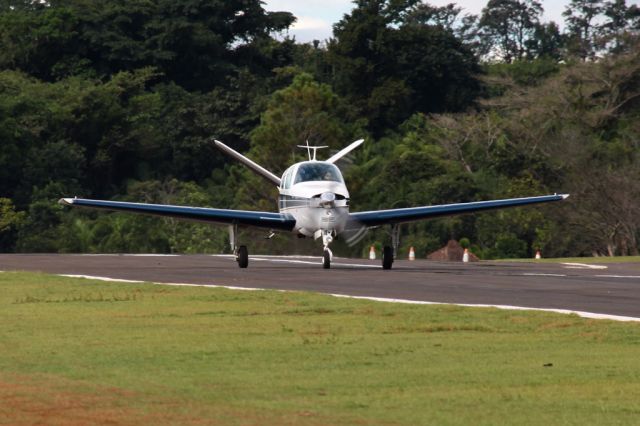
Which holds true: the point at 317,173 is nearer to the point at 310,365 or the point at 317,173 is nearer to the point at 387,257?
the point at 387,257

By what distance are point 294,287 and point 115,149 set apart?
62735 mm

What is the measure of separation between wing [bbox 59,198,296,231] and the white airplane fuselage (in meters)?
0.36

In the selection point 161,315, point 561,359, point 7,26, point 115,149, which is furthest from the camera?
point 7,26

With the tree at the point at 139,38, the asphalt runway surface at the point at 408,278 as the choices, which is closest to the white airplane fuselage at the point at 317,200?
the asphalt runway surface at the point at 408,278

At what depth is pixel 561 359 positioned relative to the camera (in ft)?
47.7

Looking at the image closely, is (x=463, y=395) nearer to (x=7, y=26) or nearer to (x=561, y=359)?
(x=561, y=359)

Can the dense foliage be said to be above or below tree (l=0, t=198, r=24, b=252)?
above

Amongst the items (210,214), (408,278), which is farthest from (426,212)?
(408,278)

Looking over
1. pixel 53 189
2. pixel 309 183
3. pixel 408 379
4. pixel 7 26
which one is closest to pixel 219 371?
pixel 408 379

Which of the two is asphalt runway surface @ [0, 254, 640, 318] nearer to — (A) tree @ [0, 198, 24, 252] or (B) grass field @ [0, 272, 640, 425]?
(B) grass field @ [0, 272, 640, 425]

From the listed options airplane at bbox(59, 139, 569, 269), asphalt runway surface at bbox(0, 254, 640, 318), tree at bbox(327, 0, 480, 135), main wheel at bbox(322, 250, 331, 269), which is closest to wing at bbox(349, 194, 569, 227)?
airplane at bbox(59, 139, 569, 269)

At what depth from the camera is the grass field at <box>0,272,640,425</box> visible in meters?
11.2

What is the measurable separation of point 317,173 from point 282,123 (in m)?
39.1

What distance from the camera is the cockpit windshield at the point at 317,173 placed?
1363 inches
